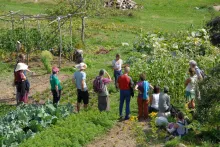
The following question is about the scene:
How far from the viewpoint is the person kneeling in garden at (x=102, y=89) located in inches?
533

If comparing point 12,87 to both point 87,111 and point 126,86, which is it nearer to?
point 87,111

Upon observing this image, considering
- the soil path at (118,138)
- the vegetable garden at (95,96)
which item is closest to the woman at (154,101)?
the vegetable garden at (95,96)

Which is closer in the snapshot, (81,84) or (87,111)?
(87,111)

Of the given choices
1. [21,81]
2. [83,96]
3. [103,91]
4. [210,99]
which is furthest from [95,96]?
[210,99]

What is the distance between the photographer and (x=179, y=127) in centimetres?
1215

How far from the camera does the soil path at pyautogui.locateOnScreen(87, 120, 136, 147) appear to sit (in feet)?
40.0

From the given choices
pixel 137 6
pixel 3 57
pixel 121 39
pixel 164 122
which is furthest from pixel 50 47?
pixel 137 6

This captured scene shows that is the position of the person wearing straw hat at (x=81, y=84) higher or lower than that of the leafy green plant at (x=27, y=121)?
higher

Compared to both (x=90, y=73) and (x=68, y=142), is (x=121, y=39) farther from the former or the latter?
(x=68, y=142)

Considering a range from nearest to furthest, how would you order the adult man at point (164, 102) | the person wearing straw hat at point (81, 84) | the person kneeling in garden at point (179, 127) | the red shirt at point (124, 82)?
the person kneeling in garden at point (179, 127), the adult man at point (164, 102), the red shirt at point (124, 82), the person wearing straw hat at point (81, 84)

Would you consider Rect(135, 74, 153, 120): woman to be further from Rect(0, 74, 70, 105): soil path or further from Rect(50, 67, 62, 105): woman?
Rect(0, 74, 70, 105): soil path

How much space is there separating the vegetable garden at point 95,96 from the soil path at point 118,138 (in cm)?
12

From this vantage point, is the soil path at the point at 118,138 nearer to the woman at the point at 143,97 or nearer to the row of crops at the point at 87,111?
the row of crops at the point at 87,111

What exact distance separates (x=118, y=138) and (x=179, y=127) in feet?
5.13
